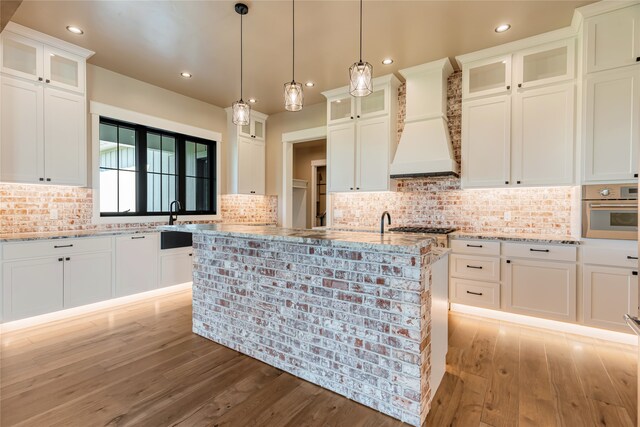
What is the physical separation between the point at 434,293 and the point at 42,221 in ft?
13.9

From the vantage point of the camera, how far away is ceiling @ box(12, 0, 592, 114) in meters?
2.70

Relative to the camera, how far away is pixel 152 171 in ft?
14.7

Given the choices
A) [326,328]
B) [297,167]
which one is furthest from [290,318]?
[297,167]

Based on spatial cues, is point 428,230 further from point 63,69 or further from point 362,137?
point 63,69

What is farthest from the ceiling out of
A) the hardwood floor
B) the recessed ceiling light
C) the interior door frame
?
the hardwood floor

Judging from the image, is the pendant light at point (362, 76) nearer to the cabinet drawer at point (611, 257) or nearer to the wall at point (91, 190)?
the cabinet drawer at point (611, 257)

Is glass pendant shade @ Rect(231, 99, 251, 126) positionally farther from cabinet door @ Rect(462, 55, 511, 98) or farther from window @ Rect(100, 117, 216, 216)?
cabinet door @ Rect(462, 55, 511, 98)

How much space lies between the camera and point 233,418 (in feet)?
5.70

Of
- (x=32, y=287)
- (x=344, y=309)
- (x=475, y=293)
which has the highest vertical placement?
(x=344, y=309)

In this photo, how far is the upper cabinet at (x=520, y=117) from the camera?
3076 millimetres

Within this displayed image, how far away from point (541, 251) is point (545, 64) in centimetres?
199

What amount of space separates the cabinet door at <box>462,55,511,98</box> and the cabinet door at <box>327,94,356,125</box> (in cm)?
150

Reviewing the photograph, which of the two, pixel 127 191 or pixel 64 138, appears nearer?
pixel 64 138

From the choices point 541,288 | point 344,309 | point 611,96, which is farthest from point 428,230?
point 344,309
